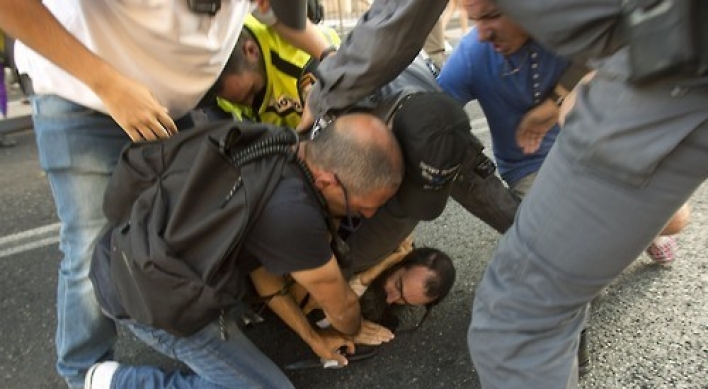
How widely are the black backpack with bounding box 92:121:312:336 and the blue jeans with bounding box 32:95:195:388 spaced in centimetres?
18

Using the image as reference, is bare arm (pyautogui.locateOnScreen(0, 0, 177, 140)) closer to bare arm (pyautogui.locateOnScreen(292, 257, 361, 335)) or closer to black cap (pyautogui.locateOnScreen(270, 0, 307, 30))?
bare arm (pyautogui.locateOnScreen(292, 257, 361, 335))

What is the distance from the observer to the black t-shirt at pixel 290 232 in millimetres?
1317

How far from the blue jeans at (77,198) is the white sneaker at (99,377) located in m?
0.04

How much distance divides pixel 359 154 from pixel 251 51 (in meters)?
0.69

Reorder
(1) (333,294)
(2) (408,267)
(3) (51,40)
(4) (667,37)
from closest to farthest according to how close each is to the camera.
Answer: (4) (667,37) < (3) (51,40) < (1) (333,294) < (2) (408,267)

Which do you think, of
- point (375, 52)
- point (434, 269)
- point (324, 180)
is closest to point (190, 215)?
point (324, 180)

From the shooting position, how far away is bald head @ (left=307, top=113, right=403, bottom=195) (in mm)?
1409

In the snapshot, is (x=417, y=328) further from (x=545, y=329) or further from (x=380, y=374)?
(x=545, y=329)

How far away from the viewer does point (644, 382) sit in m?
1.63

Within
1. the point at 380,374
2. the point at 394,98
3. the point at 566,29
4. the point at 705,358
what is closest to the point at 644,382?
the point at 705,358

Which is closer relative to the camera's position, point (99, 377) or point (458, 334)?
point (99, 377)

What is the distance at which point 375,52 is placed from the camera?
57.5 inches

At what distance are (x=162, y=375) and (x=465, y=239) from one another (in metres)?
1.22

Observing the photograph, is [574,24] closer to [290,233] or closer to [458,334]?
[290,233]
